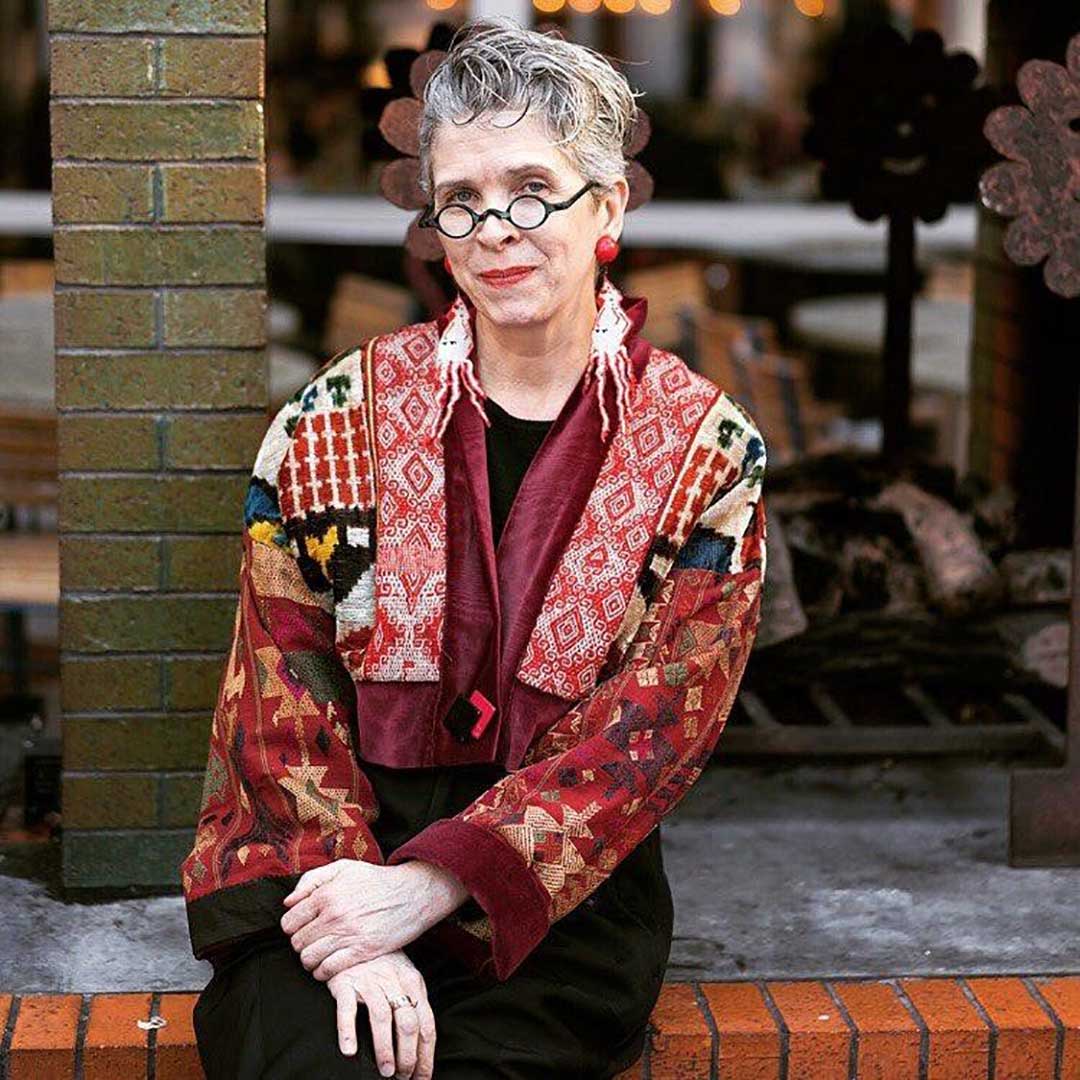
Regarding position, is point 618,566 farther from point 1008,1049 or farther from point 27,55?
point 27,55

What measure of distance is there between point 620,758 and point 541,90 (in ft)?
2.73

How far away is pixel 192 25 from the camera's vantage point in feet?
10.5

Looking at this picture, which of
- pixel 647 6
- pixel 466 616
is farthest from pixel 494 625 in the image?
pixel 647 6

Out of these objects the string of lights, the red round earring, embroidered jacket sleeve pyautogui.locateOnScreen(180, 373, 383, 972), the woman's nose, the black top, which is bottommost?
embroidered jacket sleeve pyautogui.locateOnScreen(180, 373, 383, 972)

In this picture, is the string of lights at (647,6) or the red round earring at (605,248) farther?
the string of lights at (647,6)

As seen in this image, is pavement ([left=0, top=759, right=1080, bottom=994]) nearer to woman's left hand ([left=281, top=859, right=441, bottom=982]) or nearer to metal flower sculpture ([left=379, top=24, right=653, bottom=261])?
woman's left hand ([left=281, top=859, right=441, bottom=982])

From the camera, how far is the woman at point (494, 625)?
8.80 feet

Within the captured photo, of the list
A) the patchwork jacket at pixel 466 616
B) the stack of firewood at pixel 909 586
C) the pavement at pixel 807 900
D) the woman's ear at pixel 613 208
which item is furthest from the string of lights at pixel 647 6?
the patchwork jacket at pixel 466 616

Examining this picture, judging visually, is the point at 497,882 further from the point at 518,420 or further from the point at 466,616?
the point at 518,420

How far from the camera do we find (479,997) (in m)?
2.68

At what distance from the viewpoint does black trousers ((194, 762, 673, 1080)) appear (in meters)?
2.59

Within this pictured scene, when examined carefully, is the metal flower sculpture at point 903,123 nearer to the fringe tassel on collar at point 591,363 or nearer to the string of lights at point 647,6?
the fringe tassel on collar at point 591,363

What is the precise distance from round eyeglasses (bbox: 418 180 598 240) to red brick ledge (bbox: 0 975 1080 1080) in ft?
3.62

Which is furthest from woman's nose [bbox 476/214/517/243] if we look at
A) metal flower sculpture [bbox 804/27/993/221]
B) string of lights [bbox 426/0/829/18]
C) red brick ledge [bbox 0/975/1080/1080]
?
string of lights [bbox 426/0/829/18]
